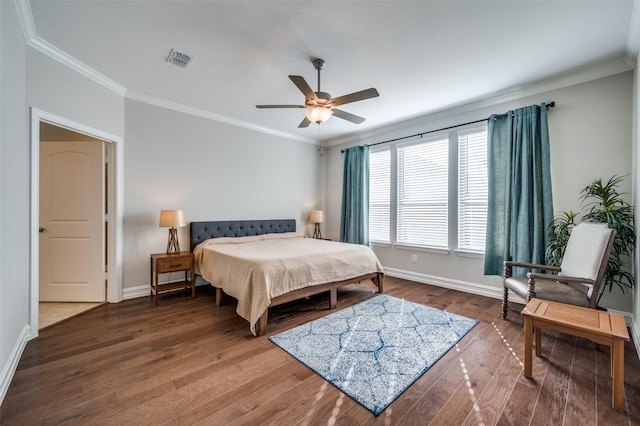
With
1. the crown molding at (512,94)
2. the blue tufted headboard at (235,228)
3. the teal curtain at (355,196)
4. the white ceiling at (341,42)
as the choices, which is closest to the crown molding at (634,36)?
the white ceiling at (341,42)

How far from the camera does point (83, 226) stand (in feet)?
11.5

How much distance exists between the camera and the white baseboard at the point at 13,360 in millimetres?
1750

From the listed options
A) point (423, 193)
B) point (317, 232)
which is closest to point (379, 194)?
point (423, 193)

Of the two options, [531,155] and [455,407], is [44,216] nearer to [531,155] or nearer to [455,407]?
[455,407]

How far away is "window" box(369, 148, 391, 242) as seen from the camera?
200 inches

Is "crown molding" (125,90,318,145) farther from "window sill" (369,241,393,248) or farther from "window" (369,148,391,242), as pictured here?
"window sill" (369,241,393,248)

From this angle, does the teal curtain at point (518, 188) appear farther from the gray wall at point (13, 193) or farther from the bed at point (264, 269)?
the gray wall at point (13, 193)

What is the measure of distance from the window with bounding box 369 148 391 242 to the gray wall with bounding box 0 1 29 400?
4641mm

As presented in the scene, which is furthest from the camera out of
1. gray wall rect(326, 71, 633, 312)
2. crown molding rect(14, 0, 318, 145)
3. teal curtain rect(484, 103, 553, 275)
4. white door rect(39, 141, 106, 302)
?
white door rect(39, 141, 106, 302)

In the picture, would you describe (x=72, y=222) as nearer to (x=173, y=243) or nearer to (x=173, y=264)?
(x=173, y=243)

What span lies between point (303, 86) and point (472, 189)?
2941mm

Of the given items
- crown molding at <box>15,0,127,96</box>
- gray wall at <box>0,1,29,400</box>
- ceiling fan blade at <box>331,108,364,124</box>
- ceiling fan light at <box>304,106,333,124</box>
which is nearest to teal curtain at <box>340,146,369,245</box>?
ceiling fan blade at <box>331,108,364,124</box>

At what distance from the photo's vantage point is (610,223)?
8.39 ft

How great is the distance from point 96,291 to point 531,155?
573cm
